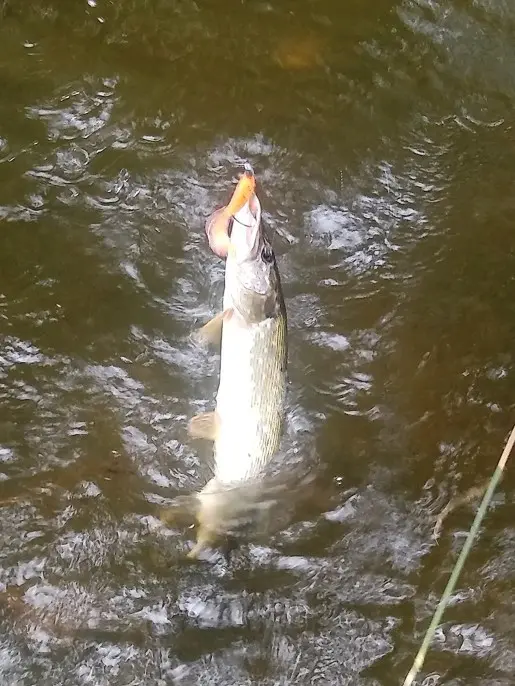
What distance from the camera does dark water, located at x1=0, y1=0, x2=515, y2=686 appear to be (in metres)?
2.73

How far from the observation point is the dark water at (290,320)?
2734mm

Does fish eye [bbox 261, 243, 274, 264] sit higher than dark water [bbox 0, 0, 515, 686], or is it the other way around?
fish eye [bbox 261, 243, 274, 264]

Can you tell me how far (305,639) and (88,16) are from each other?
10.3ft

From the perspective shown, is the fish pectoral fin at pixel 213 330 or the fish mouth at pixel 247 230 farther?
the fish pectoral fin at pixel 213 330

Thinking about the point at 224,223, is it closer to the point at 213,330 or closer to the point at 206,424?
the point at 213,330

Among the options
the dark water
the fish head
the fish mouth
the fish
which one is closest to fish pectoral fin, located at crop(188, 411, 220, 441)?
the fish

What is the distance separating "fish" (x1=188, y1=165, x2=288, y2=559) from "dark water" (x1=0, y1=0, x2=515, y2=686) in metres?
0.23

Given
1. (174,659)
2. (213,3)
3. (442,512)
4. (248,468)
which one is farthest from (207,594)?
(213,3)

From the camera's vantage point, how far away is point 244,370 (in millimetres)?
2682

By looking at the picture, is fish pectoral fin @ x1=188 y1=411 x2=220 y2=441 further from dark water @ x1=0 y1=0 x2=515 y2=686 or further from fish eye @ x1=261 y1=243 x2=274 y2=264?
fish eye @ x1=261 y1=243 x2=274 y2=264

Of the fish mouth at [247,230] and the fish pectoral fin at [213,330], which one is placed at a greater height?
the fish mouth at [247,230]

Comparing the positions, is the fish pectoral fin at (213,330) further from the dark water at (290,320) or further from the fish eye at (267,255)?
the fish eye at (267,255)

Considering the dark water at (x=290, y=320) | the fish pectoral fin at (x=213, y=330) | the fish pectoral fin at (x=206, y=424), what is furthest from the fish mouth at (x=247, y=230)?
the dark water at (x=290, y=320)

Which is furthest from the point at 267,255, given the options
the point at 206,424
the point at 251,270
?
the point at 206,424
